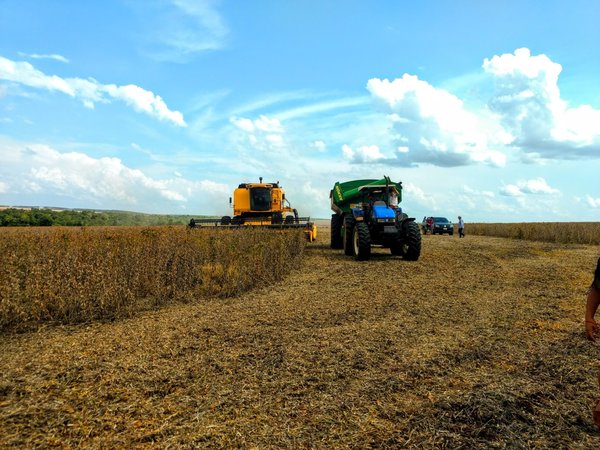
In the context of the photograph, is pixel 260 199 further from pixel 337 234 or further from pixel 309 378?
pixel 309 378

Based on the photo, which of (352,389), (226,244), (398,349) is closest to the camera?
(352,389)

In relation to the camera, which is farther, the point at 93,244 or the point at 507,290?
the point at 507,290

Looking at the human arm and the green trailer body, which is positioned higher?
the green trailer body

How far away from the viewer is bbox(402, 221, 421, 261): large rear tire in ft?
40.4

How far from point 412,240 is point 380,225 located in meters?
1.09

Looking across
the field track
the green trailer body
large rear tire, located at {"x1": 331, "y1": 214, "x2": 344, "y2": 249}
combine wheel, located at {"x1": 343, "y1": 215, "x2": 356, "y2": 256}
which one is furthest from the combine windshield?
the field track

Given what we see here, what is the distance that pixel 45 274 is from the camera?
6.61 m

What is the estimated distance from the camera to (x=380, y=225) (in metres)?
12.8

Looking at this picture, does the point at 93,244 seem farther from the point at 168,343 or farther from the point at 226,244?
the point at 168,343

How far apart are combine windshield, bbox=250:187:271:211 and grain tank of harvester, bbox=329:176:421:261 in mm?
5172

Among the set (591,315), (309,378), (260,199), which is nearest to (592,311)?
(591,315)

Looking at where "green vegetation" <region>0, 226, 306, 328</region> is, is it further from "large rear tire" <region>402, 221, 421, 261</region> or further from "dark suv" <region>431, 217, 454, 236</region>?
"dark suv" <region>431, 217, 454, 236</region>

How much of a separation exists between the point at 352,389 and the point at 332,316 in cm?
255

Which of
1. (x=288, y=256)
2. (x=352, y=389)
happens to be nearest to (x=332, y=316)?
(x=352, y=389)
